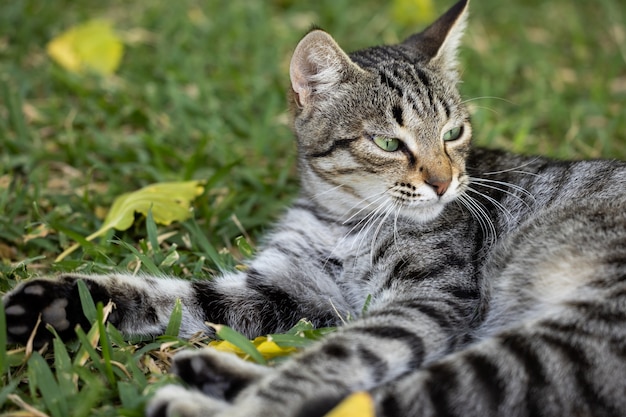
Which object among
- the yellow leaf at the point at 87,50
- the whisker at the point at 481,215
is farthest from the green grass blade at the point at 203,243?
the yellow leaf at the point at 87,50

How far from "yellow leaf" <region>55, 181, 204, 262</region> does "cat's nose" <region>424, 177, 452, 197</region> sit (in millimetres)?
1408

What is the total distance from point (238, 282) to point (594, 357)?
5.51ft

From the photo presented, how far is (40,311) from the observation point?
9.20 feet

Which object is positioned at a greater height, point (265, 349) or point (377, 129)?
point (377, 129)

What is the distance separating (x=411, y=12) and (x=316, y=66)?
10.4 feet

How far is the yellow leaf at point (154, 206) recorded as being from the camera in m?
3.64

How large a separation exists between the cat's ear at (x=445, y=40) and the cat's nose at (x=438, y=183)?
0.80 metres

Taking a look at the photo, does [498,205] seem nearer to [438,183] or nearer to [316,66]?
[438,183]

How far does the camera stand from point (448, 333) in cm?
274

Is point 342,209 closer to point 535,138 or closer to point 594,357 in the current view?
point 594,357

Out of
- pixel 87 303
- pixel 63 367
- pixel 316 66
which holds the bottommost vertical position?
pixel 63 367

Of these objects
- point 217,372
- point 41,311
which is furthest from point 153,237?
point 217,372

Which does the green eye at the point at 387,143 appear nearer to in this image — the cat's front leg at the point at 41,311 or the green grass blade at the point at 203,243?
the green grass blade at the point at 203,243

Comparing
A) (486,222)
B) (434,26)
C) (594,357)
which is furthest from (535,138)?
(594,357)
